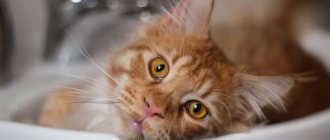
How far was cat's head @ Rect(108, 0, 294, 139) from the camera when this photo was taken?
79cm

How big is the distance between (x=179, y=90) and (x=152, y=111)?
0.07 meters

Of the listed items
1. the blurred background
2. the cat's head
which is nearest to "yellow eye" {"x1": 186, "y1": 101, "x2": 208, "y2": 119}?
the cat's head

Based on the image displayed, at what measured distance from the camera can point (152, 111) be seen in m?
0.77

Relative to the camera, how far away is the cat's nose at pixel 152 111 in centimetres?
77

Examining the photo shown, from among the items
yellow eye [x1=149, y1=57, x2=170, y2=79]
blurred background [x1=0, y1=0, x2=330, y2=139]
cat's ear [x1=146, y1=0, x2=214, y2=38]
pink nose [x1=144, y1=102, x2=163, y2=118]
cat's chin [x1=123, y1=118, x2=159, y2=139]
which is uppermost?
cat's ear [x1=146, y1=0, x2=214, y2=38]

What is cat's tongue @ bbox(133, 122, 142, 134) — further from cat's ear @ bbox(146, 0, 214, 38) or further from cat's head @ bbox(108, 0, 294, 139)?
cat's ear @ bbox(146, 0, 214, 38)

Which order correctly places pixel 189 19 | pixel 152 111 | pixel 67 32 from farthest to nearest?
pixel 67 32 → pixel 189 19 → pixel 152 111

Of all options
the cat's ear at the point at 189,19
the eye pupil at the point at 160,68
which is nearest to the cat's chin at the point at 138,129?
the eye pupil at the point at 160,68

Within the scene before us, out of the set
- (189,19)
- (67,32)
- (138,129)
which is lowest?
(67,32)

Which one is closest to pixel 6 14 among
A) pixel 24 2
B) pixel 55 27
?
pixel 24 2

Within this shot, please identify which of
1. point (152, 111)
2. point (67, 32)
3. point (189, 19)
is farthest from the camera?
point (67, 32)

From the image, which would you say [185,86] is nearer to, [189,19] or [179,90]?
[179,90]

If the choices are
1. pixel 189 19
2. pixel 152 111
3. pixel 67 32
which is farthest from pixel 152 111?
pixel 67 32

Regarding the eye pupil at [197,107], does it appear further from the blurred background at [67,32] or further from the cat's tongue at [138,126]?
the blurred background at [67,32]
